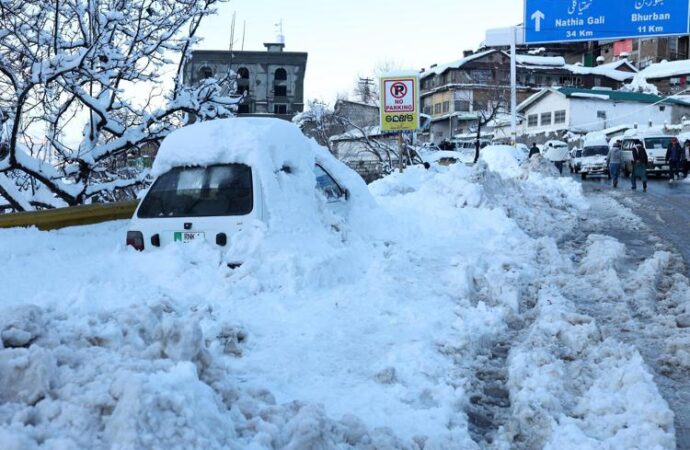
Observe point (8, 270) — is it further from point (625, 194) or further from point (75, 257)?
point (625, 194)

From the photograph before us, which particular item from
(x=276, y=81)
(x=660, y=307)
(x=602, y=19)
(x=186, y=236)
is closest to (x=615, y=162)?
(x=602, y=19)

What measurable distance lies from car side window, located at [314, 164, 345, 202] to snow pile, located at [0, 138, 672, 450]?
21 centimetres

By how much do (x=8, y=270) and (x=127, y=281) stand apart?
1486 mm

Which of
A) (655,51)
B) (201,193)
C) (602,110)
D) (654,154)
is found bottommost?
(201,193)

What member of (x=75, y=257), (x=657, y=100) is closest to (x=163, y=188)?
(x=75, y=257)

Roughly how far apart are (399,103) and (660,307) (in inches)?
446

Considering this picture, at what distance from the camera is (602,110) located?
57281 mm

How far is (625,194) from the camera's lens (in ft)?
67.8

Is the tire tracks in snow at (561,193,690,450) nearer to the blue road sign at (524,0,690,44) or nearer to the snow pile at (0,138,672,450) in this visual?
the snow pile at (0,138,672,450)

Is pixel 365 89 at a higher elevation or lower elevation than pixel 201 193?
higher

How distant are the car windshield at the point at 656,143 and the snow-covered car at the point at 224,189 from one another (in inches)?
1041


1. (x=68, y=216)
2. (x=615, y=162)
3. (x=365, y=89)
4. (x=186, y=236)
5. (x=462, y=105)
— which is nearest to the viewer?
(x=186, y=236)

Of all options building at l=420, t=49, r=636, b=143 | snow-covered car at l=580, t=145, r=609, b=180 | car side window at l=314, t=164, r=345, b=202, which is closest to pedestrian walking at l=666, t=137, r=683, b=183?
snow-covered car at l=580, t=145, r=609, b=180

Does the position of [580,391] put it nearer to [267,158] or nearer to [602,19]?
[267,158]
